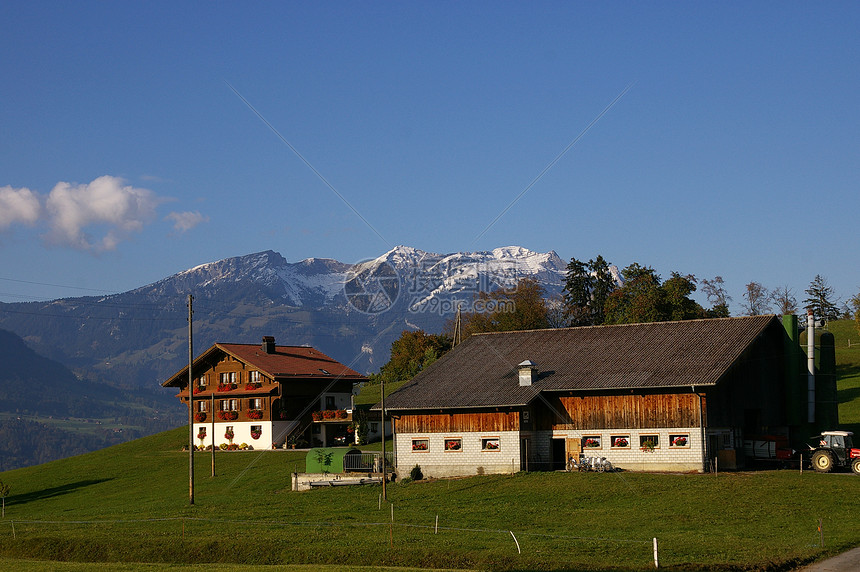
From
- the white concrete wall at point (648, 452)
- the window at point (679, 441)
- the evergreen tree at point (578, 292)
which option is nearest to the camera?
the white concrete wall at point (648, 452)

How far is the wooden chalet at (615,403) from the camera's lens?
50875 mm

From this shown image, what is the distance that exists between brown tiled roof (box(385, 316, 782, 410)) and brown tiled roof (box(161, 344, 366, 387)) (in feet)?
81.4

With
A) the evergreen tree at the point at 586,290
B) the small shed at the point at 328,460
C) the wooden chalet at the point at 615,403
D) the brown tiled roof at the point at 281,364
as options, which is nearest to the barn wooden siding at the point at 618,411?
the wooden chalet at the point at 615,403

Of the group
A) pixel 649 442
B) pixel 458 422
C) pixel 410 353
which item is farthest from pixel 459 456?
pixel 410 353

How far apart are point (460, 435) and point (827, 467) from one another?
19747 mm

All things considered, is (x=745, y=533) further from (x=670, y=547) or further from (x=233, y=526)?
(x=233, y=526)

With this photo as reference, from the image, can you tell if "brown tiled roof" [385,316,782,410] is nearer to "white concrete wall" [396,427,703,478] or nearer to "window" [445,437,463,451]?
"window" [445,437,463,451]

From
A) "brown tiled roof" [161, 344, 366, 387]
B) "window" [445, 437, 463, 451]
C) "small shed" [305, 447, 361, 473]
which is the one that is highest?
"brown tiled roof" [161, 344, 366, 387]

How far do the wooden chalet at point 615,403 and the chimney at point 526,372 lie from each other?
6 centimetres

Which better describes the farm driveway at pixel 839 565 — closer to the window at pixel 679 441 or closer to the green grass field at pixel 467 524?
the green grass field at pixel 467 524

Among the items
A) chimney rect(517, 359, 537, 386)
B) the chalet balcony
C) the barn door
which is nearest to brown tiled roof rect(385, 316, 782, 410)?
chimney rect(517, 359, 537, 386)

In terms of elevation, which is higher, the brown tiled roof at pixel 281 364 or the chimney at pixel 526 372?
the brown tiled roof at pixel 281 364

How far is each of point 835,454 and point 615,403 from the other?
11509 millimetres

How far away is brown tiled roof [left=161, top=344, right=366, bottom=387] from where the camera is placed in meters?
83.9
